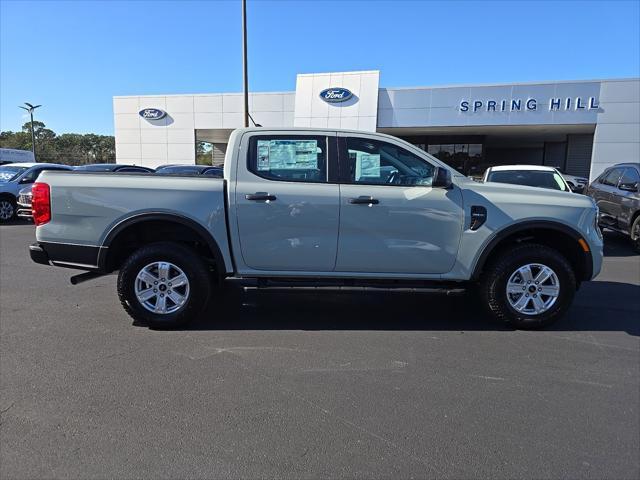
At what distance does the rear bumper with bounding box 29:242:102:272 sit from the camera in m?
4.34

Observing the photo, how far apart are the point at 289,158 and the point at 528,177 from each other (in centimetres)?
636

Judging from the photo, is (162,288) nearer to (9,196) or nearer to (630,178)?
(630,178)

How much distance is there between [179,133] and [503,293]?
90.7 ft

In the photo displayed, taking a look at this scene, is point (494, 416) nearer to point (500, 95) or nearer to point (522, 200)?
point (522, 200)

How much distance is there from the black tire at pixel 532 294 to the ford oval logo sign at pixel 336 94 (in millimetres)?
22443

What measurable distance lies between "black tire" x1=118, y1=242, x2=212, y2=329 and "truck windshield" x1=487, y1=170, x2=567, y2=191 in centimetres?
672

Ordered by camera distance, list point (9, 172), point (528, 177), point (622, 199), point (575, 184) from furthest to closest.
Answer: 1. point (575, 184)
2. point (9, 172)
3. point (622, 199)
4. point (528, 177)

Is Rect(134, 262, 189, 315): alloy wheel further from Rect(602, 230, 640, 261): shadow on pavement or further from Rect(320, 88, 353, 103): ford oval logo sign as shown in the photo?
Rect(320, 88, 353, 103): ford oval logo sign

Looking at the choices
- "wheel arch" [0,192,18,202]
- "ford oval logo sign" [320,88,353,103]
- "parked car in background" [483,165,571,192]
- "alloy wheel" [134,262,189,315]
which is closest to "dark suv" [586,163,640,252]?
"parked car in background" [483,165,571,192]

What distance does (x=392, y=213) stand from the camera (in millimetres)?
4281

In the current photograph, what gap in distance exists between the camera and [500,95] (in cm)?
2331

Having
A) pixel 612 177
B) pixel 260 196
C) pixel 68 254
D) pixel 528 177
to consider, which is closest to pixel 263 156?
pixel 260 196

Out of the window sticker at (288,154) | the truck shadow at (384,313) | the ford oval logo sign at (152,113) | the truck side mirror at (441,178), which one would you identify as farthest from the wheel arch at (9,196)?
the ford oval logo sign at (152,113)

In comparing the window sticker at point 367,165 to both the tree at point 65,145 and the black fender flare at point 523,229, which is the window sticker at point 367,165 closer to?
the black fender flare at point 523,229
